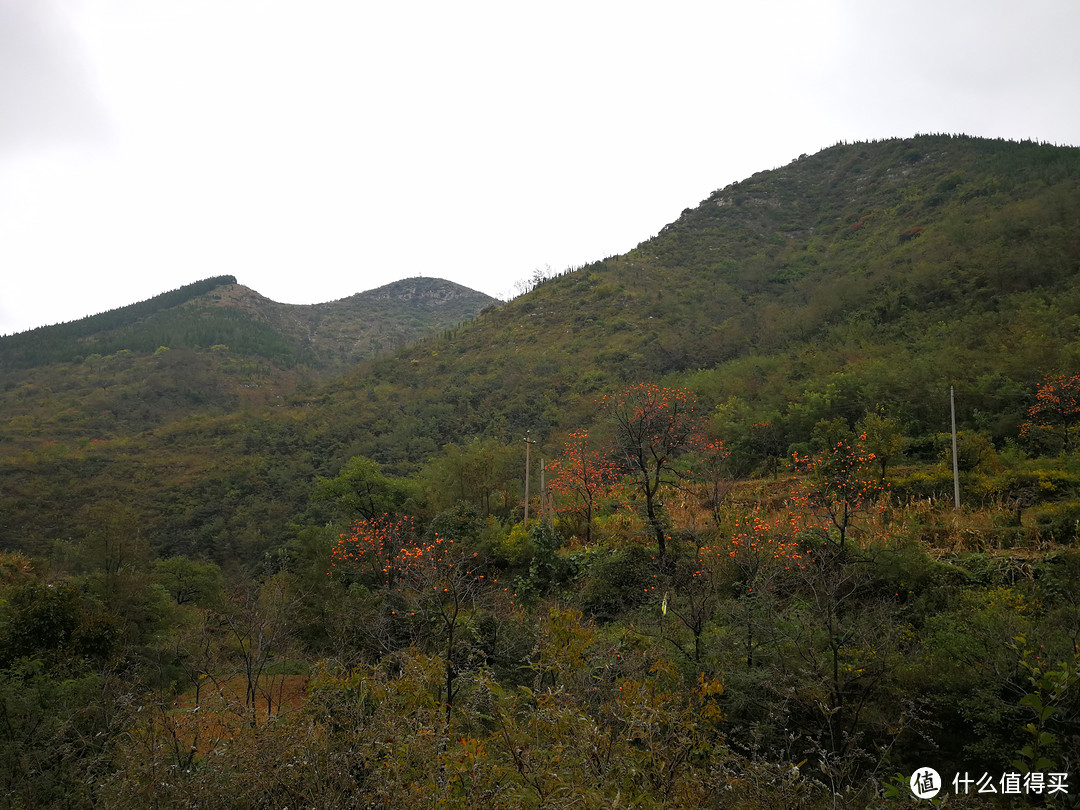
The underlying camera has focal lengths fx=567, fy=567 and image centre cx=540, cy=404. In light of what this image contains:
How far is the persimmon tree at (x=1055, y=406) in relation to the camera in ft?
44.3

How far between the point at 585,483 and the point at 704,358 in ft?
67.0

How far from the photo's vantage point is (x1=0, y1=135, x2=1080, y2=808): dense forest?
14.1ft

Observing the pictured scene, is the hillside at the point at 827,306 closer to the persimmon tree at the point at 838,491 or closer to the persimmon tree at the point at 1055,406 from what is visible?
the persimmon tree at the point at 1055,406

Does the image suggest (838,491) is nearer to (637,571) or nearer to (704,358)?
Result: (637,571)

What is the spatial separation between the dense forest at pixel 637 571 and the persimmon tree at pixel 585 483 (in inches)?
5.7

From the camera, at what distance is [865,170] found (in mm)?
62781

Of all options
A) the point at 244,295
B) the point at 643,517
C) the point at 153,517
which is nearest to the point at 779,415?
the point at 643,517

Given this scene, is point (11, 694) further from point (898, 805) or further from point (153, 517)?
point (153, 517)

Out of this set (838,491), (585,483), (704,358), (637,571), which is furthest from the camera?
(704,358)

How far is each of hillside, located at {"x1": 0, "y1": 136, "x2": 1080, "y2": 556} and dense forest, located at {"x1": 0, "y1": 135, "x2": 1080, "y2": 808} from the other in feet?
0.80

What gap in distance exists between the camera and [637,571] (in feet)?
38.7

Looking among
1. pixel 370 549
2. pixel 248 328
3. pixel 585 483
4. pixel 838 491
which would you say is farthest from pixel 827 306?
pixel 248 328

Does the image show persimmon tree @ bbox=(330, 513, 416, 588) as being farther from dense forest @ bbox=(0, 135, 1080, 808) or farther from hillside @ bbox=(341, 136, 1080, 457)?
hillside @ bbox=(341, 136, 1080, 457)

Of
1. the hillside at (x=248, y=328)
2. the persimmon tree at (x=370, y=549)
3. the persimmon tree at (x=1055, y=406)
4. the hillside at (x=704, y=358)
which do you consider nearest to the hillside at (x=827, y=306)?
the hillside at (x=704, y=358)
